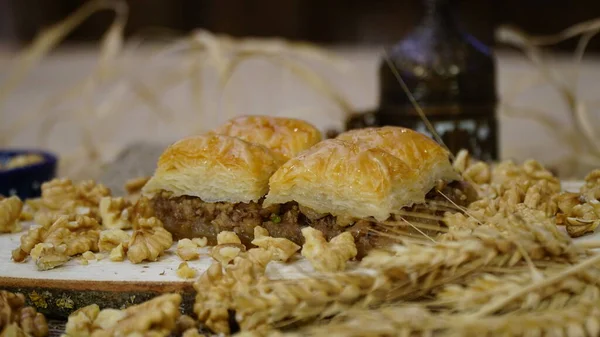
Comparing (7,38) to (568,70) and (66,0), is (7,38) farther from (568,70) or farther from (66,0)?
(568,70)

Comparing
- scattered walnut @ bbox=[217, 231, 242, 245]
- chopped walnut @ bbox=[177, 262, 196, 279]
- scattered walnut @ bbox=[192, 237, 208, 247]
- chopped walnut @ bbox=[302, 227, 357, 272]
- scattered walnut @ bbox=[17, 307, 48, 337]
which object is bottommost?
scattered walnut @ bbox=[17, 307, 48, 337]

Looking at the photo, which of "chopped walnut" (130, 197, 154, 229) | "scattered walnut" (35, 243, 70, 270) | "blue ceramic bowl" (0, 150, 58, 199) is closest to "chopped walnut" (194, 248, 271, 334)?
"scattered walnut" (35, 243, 70, 270)

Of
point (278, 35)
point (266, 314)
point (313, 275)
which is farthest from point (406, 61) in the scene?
point (278, 35)

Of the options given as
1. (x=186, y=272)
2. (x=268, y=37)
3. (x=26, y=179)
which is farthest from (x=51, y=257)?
(x=268, y=37)

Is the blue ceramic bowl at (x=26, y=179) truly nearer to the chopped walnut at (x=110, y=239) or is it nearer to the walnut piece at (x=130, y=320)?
the chopped walnut at (x=110, y=239)

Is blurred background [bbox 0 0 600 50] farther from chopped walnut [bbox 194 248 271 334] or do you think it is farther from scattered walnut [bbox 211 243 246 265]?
chopped walnut [bbox 194 248 271 334]
